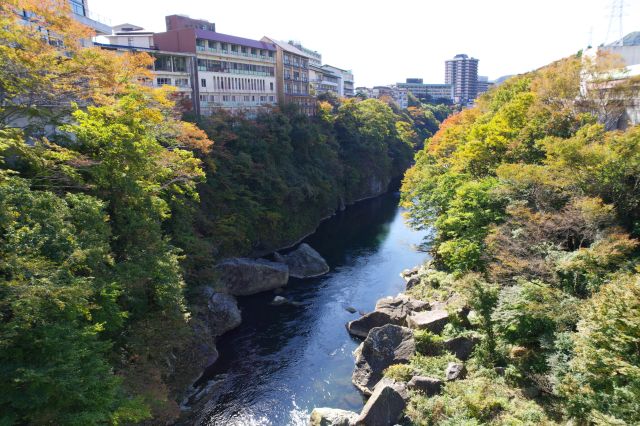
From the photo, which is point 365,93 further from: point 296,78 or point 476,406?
point 476,406

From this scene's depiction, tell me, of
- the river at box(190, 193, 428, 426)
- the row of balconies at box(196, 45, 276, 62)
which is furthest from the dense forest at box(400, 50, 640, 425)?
the row of balconies at box(196, 45, 276, 62)

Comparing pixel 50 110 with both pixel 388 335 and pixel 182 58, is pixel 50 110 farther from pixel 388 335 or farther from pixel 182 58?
pixel 182 58

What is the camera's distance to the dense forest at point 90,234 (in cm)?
1045

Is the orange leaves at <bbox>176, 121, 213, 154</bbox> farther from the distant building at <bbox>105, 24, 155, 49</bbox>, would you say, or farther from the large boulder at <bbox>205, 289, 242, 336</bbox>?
the distant building at <bbox>105, 24, 155, 49</bbox>

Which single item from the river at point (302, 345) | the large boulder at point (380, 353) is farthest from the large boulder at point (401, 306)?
the large boulder at point (380, 353)

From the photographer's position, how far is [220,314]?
25.0 metres

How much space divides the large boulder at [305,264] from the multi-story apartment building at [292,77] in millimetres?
26939

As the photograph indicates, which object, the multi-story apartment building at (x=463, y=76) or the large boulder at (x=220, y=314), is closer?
the large boulder at (x=220, y=314)

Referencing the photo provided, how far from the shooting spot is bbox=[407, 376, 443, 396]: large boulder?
17.0m

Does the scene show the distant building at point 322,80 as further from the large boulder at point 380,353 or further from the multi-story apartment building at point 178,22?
the large boulder at point 380,353

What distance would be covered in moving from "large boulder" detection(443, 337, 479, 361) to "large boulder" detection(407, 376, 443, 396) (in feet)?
7.42

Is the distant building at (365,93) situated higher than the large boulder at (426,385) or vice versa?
the distant building at (365,93)

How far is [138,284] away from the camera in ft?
51.6

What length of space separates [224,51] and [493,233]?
123 feet
